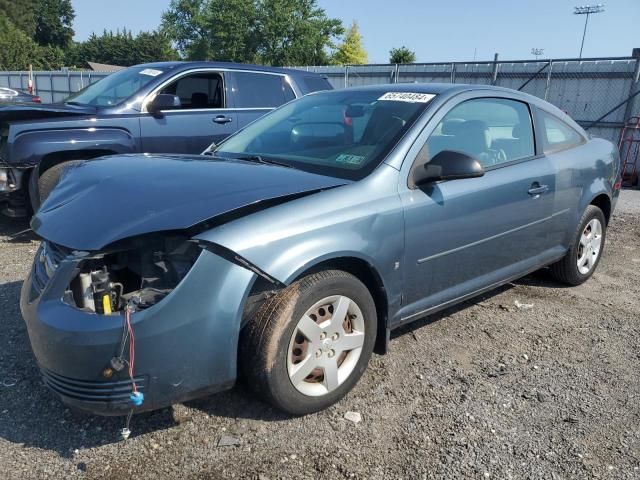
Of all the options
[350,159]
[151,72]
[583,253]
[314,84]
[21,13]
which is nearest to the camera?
[350,159]

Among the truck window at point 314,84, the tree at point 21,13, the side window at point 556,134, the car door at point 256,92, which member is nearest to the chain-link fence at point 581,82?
the truck window at point 314,84

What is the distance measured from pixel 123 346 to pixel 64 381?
1.17 ft

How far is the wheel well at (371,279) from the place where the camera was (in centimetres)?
270

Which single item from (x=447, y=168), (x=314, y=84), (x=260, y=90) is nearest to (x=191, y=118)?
(x=260, y=90)

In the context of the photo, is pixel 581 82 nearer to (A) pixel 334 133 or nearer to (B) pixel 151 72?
(B) pixel 151 72

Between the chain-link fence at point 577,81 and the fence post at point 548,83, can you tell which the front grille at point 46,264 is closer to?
the chain-link fence at point 577,81

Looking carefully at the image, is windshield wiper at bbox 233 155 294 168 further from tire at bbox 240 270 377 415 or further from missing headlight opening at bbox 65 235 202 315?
missing headlight opening at bbox 65 235 202 315

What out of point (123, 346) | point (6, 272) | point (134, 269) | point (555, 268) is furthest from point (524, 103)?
point (6, 272)

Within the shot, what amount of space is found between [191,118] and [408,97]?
10.9ft

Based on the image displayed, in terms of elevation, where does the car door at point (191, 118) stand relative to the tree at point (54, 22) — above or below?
below

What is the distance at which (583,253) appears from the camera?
468 centimetres

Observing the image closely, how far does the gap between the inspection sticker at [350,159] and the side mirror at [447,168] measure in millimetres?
320

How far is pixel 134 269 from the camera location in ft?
8.17

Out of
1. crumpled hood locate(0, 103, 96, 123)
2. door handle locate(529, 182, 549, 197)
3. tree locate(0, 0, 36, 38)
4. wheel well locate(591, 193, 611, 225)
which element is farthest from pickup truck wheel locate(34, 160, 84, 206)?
tree locate(0, 0, 36, 38)
